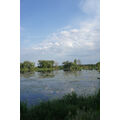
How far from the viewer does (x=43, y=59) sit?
82.6 inches

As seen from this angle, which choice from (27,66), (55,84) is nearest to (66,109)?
(55,84)

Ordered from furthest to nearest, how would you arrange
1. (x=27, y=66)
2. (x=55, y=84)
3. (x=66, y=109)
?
(x=55, y=84)
(x=27, y=66)
(x=66, y=109)

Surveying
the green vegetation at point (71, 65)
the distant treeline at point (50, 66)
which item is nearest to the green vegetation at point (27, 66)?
the distant treeline at point (50, 66)

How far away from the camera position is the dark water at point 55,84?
2.07 metres

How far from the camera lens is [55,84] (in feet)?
7.30

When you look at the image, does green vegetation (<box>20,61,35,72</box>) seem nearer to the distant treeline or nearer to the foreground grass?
the distant treeline

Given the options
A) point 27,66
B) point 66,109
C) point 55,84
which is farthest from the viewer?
point 55,84

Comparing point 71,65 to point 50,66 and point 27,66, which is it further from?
point 27,66

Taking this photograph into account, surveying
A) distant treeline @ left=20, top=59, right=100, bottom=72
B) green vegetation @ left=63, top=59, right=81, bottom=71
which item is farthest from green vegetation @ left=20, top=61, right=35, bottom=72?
green vegetation @ left=63, top=59, right=81, bottom=71

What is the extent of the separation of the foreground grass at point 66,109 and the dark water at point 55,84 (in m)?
0.11

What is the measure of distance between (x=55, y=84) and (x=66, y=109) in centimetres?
50

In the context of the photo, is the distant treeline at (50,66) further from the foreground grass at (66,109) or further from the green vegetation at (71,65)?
the foreground grass at (66,109)
